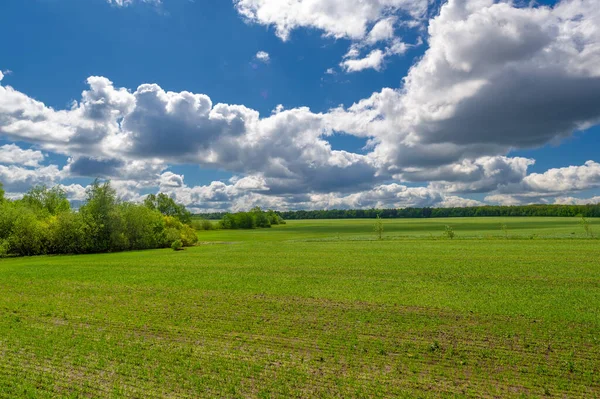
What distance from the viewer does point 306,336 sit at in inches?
581

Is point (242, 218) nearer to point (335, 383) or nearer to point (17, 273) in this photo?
point (17, 273)

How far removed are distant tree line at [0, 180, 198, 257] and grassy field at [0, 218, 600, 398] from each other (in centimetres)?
4052

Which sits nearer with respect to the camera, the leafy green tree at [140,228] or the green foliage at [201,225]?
the leafy green tree at [140,228]

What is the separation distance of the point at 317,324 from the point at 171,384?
7.53 meters

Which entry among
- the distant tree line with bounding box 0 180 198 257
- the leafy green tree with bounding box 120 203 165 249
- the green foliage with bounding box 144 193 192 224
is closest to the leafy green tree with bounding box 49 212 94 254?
the distant tree line with bounding box 0 180 198 257

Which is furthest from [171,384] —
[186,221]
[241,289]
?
[186,221]

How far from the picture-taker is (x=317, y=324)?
16.4m

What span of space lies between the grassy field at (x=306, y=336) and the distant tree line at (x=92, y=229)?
133 ft

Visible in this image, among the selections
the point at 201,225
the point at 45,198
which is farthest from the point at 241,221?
the point at 45,198

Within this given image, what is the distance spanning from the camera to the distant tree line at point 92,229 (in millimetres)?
61781

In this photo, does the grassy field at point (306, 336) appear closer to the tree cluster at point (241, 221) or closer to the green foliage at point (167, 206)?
the green foliage at point (167, 206)

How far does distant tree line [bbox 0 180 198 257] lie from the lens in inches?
2432

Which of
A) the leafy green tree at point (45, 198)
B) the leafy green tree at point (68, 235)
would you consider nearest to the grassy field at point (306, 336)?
the leafy green tree at point (68, 235)

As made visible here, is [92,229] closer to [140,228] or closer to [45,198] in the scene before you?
[140,228]
